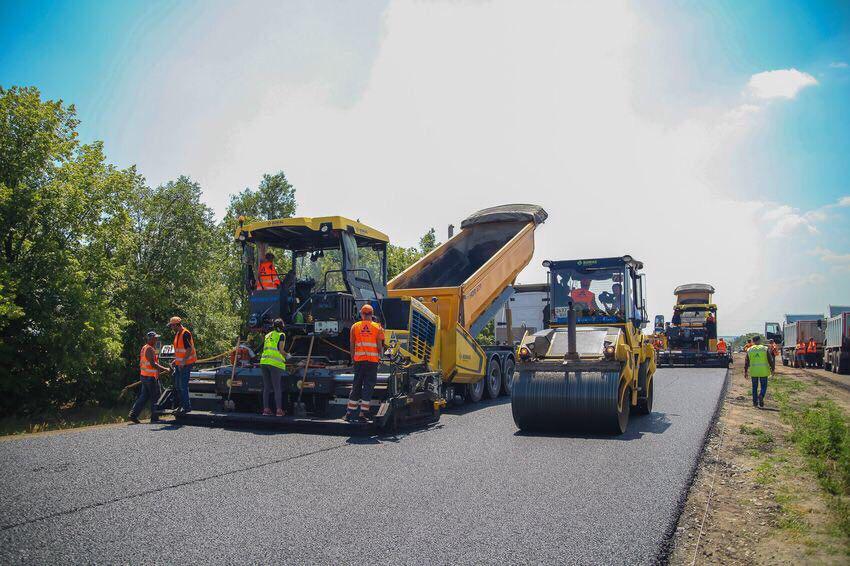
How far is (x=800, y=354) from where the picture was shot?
2917cm

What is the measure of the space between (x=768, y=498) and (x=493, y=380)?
302 inches

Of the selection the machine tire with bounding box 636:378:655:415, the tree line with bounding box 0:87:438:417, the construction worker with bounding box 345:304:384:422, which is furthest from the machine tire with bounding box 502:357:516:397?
the tree line with bounding box 0:87:438:417

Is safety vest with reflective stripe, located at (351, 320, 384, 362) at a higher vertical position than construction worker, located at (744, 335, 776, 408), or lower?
higher

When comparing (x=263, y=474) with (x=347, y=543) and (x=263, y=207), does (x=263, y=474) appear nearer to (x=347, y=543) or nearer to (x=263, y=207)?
(x=347, y=543)

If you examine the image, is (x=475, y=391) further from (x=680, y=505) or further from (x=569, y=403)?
(x=680, y=505)

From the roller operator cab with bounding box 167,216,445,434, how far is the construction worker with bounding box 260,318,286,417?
0.19 m

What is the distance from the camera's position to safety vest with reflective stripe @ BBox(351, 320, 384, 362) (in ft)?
25.3

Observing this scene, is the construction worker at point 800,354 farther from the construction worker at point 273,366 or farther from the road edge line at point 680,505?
the construction worker at point 273,366

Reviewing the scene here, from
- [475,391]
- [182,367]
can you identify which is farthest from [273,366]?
[475,391]

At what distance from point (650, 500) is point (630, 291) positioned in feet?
16.1

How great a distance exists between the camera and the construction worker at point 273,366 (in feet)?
26.7

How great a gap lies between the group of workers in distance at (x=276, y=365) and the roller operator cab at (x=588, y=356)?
6.22 feet

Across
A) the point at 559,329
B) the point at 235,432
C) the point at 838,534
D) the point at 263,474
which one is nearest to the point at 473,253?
the point at 559,329

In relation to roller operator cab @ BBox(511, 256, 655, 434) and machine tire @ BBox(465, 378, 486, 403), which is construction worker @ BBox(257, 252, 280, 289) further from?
machine tire @ BBox(465, 378, 486, 403)
